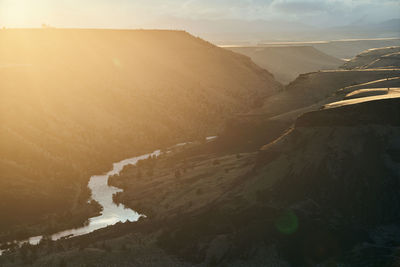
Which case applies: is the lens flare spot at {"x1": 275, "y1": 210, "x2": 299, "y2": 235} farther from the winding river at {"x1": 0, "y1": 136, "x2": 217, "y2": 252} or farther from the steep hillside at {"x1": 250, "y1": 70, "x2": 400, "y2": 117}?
the steep hillside at {"x1": 250, "y1": 70, "x2": 400, "y2": 117}

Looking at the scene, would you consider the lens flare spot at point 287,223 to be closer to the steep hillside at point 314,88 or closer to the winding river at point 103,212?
the winding river at point 103,212

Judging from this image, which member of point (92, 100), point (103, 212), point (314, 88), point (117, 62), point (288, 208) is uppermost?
point (117, 62)

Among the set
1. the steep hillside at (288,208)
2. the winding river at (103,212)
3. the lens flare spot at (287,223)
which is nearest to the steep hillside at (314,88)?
the winding river at (103,212)

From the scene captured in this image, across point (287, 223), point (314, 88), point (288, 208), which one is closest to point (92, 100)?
point (314, 88)

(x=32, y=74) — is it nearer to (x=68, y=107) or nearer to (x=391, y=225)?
(x=68, y=107)

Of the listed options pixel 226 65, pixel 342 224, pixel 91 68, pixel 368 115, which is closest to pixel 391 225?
pixel 342 224

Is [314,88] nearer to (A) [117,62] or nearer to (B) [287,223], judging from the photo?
(A) [117,62]

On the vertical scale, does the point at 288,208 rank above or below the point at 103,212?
above

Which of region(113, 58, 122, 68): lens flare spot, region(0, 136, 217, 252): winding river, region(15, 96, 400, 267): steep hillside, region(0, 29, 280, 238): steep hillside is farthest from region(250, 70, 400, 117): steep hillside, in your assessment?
region(15, 96, 400, 267): steep hillside
